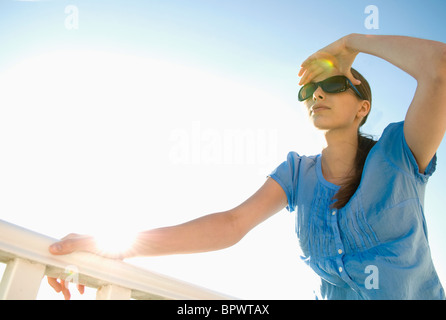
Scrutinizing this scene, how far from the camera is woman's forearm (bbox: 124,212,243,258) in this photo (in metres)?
1.38

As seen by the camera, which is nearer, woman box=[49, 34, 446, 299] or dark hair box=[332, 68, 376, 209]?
woman box=[49, 34, 446, 299]

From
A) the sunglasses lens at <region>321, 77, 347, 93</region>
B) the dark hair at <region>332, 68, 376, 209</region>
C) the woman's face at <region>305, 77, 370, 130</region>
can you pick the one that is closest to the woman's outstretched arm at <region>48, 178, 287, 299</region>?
the dark hair at <region>332, 68, 376, 209</region>

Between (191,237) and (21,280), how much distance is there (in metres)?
0.73

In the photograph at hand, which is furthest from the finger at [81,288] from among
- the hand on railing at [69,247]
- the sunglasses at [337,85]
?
the sunglasses at [337,85]

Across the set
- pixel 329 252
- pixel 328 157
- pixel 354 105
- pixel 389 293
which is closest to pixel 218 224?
pixel 329 252

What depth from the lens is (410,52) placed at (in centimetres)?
183

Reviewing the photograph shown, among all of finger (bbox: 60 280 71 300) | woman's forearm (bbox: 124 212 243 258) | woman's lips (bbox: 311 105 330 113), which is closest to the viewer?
finger (bbox: 60 280 71 300)

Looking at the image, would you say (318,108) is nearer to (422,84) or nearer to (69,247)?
(422,84)

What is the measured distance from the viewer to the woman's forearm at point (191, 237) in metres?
1.38

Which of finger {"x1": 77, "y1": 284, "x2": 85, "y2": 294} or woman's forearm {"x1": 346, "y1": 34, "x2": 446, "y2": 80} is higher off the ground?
woman's forearm {"x1": 346, "y1": 34, "x2": 446, "y2": 80}

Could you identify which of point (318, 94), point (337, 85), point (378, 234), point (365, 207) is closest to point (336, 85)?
point (337, 85)

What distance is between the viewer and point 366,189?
185 centimetres

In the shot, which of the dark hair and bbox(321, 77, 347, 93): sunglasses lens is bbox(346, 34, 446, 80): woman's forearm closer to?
bbox(321, 77, 347, 93): sunglasses lens
